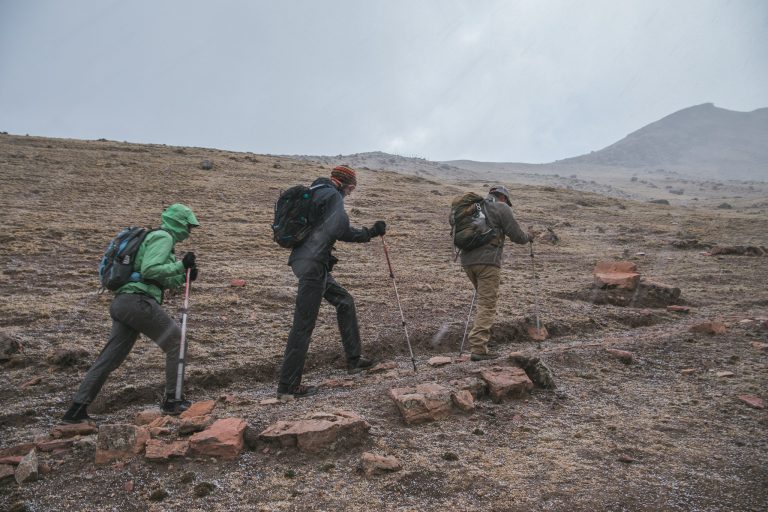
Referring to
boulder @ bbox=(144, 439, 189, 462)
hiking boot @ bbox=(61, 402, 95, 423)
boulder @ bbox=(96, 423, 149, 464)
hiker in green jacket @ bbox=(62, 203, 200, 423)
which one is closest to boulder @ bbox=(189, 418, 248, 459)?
boulder @ bbox=(144, 439, 189, 462)

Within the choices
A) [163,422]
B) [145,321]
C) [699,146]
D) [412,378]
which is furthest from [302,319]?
[699,146]

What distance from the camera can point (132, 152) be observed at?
25.0 metres

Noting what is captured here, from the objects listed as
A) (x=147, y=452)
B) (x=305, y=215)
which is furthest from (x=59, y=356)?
(x=305, y=215)

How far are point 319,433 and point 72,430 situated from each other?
218 centimetres

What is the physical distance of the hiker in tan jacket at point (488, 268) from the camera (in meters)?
6.14

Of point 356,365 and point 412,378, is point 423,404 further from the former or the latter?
point 356,365

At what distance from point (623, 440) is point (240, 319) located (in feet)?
18.8

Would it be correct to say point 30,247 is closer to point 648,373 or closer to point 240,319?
point 240,319

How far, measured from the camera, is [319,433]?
355 centimetres

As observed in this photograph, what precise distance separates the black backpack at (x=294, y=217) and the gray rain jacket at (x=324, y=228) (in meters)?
0.06

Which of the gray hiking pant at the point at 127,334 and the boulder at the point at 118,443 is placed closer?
the boulder at the point at 118,443

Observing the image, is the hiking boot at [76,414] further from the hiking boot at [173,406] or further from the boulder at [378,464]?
the boulder at [378,464]

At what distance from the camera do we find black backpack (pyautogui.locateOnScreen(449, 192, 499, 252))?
6.24 metres

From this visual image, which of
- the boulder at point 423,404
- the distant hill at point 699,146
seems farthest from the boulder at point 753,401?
→ the distant hill at point 699,146
